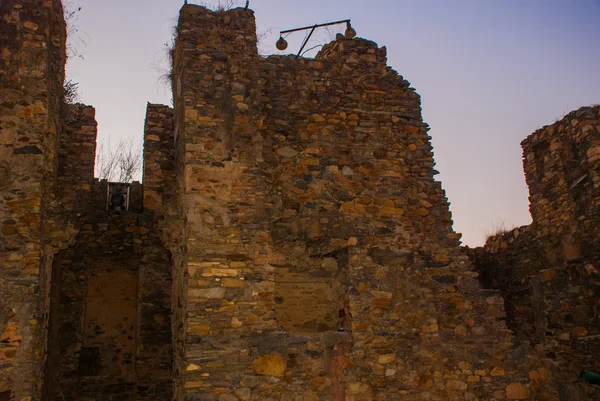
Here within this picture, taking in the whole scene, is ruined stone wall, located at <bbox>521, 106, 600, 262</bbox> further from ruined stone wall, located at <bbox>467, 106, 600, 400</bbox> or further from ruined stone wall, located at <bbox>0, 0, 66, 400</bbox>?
ruined stone wall, located at <bbox>0, 0, 66, 400</bbox>

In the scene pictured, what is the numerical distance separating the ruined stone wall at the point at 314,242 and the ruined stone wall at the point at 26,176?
1.52m

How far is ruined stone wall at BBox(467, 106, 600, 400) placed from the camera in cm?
813

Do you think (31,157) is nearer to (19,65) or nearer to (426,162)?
(19,65)

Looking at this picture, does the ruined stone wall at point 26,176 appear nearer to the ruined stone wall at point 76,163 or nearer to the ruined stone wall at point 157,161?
the ruined stone wall at point 76,163

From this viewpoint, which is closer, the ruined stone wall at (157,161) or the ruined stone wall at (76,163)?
the ruined stone wall at (76,163)

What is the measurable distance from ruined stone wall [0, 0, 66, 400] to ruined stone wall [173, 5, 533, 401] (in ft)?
4.99

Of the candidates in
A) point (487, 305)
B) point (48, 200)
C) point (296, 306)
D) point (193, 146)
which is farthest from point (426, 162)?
point (48, 200)

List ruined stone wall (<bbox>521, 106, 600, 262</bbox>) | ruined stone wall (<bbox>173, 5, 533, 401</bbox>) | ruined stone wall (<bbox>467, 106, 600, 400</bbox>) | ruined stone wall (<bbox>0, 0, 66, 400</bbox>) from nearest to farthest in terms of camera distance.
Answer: ruined stone wall (<bbox>0, 0, 66, 400</bbox>) → ruined stone wall (<bbox>173, 5, 533, 401</bbox>) → ruined stone wall (<bbox>467, 106, 600, 400</bbox>) → ruined stone wall (<bbox>521, 106, 600, 262</bbox>)

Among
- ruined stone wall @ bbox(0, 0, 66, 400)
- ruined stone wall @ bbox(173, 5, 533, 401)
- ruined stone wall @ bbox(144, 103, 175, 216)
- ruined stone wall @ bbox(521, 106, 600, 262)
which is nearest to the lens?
ruined stone wall @ bbox(0, 0, 66, 400)

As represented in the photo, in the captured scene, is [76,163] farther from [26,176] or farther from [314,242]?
[314,242]

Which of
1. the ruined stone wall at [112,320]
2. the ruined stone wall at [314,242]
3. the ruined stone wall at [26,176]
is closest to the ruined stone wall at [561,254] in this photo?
the ruined stone wall at [314,242]

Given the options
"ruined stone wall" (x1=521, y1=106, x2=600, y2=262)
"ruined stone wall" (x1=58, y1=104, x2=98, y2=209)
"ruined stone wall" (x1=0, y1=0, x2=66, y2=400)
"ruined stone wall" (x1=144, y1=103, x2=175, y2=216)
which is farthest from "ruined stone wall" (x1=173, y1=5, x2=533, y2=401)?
"ruined stone wall" (x1=521, y1=106, x2=600, y2=262)

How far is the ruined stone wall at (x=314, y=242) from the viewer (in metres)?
5.98

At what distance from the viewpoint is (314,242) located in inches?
269
